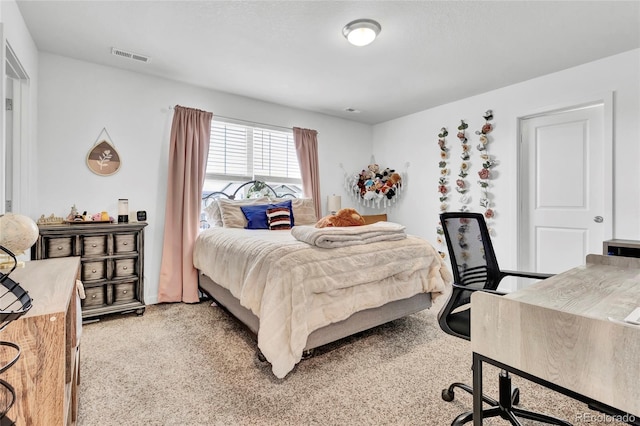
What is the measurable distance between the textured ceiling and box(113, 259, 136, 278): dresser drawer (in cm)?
191

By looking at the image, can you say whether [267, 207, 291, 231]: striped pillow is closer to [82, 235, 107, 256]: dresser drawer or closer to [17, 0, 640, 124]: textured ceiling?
[17, 0, 640, 124]: textured ceiling

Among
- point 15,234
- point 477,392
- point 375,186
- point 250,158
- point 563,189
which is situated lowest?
point 477,392

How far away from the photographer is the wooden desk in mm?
695

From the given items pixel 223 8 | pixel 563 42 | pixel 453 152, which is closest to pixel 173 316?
pixel 223 8

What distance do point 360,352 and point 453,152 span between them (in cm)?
301

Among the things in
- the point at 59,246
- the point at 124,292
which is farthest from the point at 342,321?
the point at 59,246

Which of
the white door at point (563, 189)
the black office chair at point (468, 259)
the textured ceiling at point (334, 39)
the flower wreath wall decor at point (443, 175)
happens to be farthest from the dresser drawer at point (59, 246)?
the white door at point (563, 189)

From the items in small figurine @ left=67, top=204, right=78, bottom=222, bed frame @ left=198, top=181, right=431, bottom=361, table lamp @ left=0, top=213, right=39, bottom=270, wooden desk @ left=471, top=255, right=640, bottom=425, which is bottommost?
bed frame @ left=198, top=181, right=431, bottom=361

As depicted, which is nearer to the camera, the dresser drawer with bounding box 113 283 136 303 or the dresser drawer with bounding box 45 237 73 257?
the dresser drawer with bounding box 45 237 73 257

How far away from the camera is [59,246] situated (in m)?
2.54

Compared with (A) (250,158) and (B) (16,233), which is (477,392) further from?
(A) (250,158)

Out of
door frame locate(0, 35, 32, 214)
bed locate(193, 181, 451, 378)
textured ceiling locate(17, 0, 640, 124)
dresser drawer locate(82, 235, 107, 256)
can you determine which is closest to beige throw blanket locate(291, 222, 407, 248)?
bed locate(193, 181, 451, 378)

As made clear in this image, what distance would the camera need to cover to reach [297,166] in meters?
4.42

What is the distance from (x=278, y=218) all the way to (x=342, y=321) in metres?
1.61
